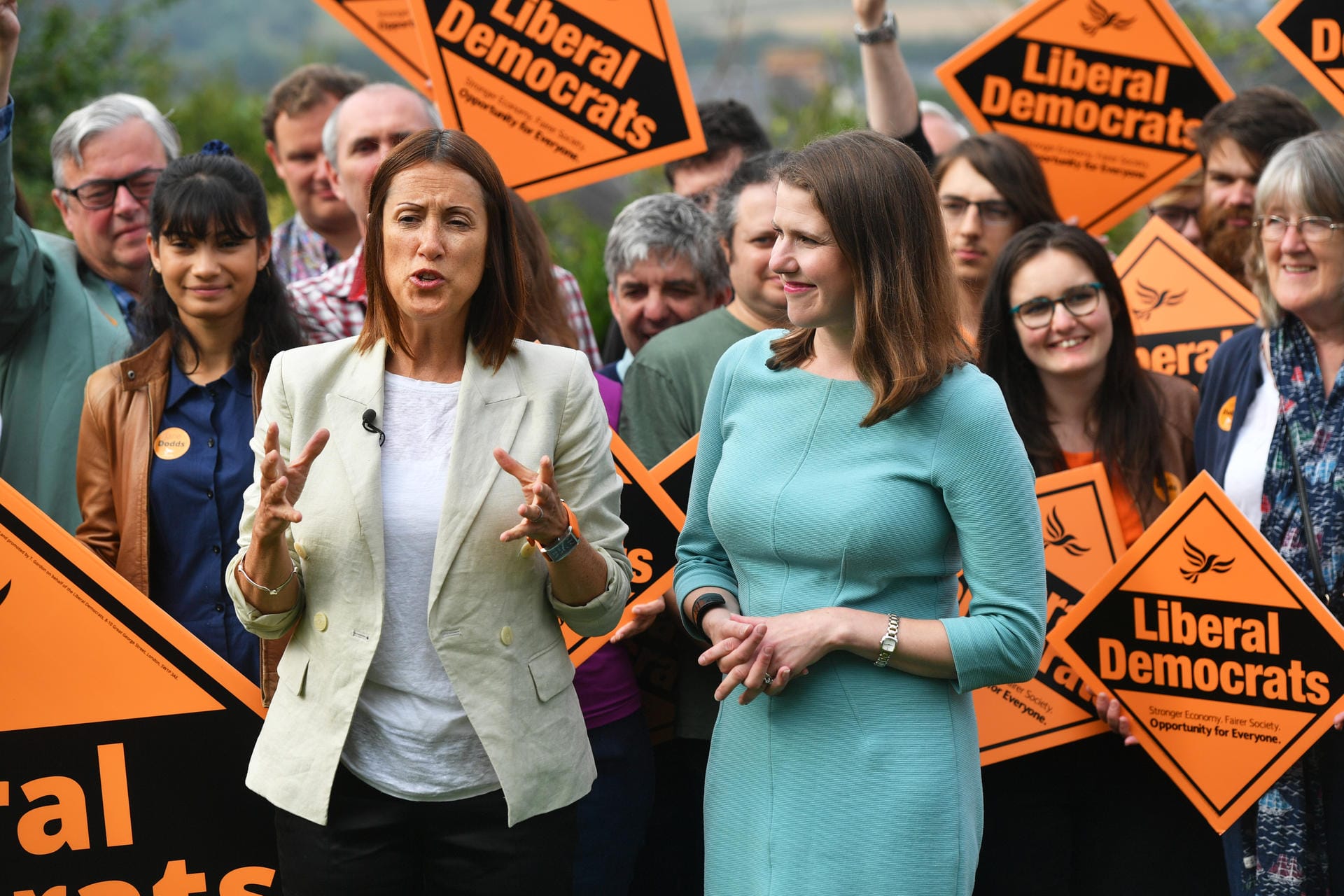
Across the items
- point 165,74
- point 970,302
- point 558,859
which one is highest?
point 165,74

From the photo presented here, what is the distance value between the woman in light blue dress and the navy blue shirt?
1385 millimetres

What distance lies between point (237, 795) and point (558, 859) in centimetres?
93

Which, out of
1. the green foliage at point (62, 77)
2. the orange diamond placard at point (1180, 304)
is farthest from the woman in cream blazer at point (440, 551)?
the green foliage at point (62, 77)

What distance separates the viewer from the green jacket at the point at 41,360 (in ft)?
13.1

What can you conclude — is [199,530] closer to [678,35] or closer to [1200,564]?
[1200,564]

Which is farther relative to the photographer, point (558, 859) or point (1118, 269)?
point (1118, 269)

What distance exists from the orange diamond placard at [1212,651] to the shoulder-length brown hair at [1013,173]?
1529 mm

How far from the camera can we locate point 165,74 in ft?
58.5

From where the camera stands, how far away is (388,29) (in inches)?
202

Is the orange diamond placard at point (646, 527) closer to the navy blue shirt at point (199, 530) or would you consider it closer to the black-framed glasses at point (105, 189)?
the navy blue shirt at point (199, 530)

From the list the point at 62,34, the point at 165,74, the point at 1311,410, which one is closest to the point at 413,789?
the point at 1311,410

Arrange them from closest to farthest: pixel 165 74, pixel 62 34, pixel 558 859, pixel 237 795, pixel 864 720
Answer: pixel 864 720 → pixel 558 859 → pixel 237 795 → pixel 62 34 → pixel 165 74

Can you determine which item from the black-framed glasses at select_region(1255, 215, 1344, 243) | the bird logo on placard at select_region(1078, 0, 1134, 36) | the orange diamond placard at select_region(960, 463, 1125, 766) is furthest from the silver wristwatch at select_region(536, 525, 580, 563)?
the bird logo on placard at select_region(1078, 0, 1134, 36)

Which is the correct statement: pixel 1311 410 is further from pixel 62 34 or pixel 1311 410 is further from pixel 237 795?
pixel 62 34
